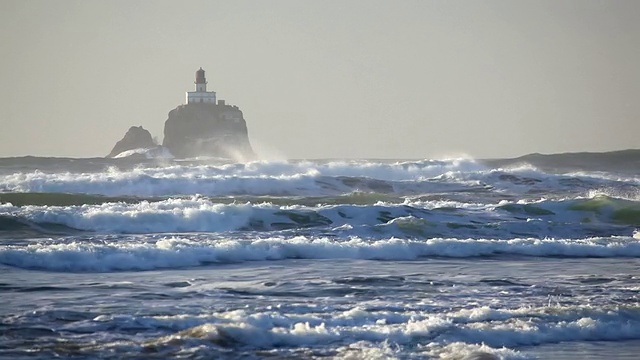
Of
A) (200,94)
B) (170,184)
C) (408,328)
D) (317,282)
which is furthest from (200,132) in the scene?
(408,328)

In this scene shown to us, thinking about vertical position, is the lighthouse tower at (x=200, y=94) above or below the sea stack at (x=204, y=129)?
above

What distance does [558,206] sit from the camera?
2580 centimetres

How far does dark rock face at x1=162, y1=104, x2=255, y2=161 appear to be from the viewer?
3745 inches

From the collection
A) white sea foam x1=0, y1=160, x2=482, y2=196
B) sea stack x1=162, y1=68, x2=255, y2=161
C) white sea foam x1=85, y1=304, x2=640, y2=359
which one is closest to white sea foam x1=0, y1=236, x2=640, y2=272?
white sea foam x1=85, y1=304, x2=640, y2=359

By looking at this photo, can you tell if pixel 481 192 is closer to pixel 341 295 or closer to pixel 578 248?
pixel 578 248

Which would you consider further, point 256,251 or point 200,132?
point 200,132

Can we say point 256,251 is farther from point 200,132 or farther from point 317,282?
point 200,132

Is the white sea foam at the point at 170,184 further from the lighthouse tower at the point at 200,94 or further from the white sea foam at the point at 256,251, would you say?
the lighthouse tower at the point at 200,94

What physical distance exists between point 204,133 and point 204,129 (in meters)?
0.43

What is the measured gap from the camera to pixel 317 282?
41.7 ft

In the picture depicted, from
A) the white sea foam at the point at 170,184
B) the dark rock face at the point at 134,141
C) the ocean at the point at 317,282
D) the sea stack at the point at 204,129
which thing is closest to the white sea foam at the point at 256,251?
the ocean at the point at 317,282

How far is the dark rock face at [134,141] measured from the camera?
96.1 m

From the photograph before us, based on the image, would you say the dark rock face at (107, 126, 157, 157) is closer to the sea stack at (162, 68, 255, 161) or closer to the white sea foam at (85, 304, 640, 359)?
the sea stack at (162, 68, 255, 161)

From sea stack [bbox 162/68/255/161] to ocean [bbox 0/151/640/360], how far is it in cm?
6649
